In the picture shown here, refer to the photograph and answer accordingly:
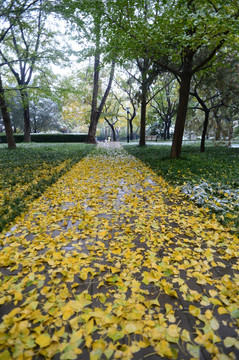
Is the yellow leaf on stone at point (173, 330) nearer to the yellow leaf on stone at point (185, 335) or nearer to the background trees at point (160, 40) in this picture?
the yellow leaf on stone at point (185, 335)

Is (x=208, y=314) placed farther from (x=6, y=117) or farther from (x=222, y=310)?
(x=6, y=117)

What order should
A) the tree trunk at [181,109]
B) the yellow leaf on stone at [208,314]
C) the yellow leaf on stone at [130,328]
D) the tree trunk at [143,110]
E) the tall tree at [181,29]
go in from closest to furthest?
the yellow leaf on stone at [130,328] → the yellow leaf on stone at [208,314] → the tall tree at [181,29] → the tree trunk at [181,109] → the tree trunk at [143,110]

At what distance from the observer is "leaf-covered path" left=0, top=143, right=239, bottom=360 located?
1.33 metres

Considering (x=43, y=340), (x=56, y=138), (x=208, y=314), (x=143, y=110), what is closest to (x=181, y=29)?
(x=208, y=314)

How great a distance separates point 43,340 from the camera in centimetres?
132

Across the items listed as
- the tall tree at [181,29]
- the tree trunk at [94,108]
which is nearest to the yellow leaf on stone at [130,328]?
the tall tree at [181,29]

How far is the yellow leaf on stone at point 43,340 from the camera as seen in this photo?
4.25ft

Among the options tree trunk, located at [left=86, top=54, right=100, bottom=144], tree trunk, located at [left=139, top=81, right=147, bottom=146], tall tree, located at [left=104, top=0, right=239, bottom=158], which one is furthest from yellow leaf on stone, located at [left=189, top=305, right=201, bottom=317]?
tree trunk, located at [left=86, top=54, right=100, bottom=144]

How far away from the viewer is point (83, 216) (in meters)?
3.41

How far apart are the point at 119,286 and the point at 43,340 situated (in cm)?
73

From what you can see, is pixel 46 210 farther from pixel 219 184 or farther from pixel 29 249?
pixel 219 184

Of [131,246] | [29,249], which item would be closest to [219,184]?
[131,246]

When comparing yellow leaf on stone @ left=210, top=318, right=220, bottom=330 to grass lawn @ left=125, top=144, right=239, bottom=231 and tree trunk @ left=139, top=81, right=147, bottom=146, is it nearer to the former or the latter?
grass lawn @ left=125, top=144, right=239, bottom=231

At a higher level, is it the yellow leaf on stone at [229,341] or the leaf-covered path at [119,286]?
the leaf-covered path at [119,286]
